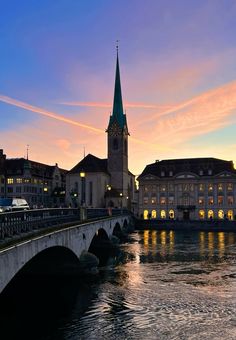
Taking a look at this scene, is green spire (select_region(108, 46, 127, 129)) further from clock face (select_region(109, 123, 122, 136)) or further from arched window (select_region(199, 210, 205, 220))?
arched window (select_region(199, 210, 205, 220))

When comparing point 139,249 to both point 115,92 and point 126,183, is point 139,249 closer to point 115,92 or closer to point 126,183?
point 126,183

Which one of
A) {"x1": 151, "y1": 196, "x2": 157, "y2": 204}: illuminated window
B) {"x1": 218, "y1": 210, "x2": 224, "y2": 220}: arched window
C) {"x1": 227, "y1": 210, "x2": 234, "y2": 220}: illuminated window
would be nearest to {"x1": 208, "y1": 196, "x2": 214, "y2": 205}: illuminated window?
{"x1": 218, "y1": 210, "x2": 224, "y2": 220}: arched window

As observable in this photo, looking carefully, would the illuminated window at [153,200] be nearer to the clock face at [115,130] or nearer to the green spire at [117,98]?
the clock face at [115,130]

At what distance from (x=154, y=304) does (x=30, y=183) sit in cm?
10729

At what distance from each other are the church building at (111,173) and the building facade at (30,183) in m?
10.00

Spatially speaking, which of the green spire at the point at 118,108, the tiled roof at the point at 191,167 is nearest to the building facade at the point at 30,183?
the green spire at the point at 118,108

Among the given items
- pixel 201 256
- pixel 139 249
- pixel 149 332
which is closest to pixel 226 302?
pixel 149 332

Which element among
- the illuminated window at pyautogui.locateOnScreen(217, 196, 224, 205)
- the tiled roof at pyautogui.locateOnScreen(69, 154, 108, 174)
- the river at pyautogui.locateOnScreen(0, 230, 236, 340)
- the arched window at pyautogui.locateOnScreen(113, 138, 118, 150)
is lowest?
the river at pyautogui.locateOnScreen(0, 230, 236, 340)

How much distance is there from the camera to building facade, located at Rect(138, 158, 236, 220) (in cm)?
12181

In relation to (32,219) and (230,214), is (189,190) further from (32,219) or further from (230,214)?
(32,219)

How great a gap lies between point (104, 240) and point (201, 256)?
15.7 meters

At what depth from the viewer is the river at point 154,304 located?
838 inches

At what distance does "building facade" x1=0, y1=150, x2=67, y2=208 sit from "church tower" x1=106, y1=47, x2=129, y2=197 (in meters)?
19.1

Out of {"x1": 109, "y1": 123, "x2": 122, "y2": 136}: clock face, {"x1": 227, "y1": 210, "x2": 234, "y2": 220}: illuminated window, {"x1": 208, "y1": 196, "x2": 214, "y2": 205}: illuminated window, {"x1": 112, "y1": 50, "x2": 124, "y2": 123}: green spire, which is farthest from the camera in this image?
{"x1": 112, "y1": 50, "x2": 124, "y2": 123}: green spire
